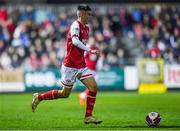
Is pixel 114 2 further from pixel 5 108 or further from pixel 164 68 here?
pixel 5 108

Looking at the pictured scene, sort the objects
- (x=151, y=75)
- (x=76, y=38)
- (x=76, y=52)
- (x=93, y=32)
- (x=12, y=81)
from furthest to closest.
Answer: (x=93, y=32) → (x=151, y=75) → (x=12, y=81) → (x=76, y=52) → (x=76, y=38)

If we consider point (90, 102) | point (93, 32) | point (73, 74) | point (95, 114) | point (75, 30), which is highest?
point (75, 30)

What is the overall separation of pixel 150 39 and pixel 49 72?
535 cm

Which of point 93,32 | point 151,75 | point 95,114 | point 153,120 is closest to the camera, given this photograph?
point 153,120

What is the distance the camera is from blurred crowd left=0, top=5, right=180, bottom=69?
29531mm

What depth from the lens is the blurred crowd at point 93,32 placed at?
29531mm

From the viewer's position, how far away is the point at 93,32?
102 feet

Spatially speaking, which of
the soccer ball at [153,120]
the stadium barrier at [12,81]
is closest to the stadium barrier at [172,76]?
the stadium barrier at [12,81]

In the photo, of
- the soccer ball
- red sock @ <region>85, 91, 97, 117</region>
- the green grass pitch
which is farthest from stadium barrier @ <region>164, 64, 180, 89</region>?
the soccer ball

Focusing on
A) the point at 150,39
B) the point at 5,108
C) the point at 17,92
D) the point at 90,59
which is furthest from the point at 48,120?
the point at 150,39

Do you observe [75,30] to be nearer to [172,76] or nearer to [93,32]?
[172,76]

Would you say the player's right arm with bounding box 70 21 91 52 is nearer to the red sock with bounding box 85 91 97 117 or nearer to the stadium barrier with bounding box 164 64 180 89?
the red sock with bounding box 85 91 97 117

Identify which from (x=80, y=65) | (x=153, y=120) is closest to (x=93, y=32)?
(x=80, y=65)

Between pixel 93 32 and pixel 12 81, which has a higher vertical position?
pixel 93 32
